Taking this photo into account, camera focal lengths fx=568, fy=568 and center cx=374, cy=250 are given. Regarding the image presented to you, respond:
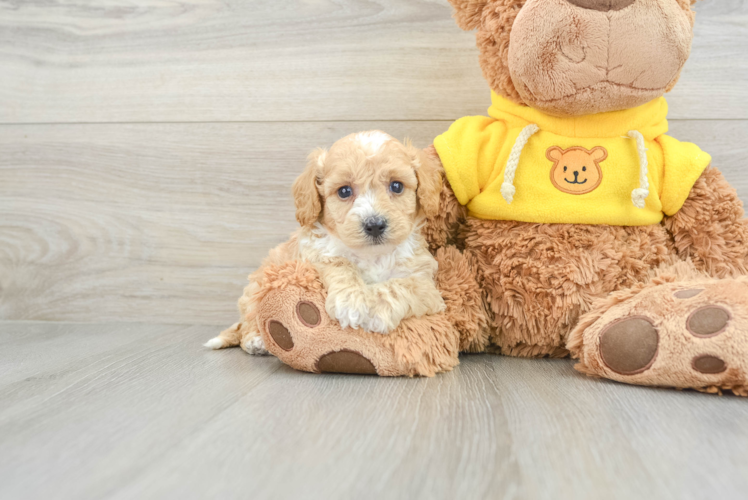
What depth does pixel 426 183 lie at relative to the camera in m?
1.01

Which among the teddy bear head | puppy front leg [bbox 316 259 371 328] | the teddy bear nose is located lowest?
puppy front leg [bbox 316 259 371 328]

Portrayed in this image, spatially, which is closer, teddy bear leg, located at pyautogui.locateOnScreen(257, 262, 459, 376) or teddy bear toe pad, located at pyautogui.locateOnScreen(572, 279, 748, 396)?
teddy bear toe pad, located at pyautogui.locateOnScreen(572, 279, 748, 396)

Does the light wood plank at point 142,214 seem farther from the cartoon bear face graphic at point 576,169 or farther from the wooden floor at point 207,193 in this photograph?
the cartoon bear face graphic at point 576,169

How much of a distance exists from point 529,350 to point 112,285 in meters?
1.10

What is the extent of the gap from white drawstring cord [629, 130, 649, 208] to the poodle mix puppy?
342mm

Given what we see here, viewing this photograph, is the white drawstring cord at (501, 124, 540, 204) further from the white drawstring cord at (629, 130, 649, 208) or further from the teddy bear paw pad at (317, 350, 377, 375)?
the teddy bear paw pad at (317, 350, 377, 375)

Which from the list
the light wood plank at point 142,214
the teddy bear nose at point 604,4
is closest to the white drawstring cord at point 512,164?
the teddy bear nose at point 604,4

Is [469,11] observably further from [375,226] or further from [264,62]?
[264,62]

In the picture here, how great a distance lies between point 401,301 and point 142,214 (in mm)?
878

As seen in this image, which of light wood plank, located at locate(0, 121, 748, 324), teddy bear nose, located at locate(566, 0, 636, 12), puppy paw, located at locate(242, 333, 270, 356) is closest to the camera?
teddy bear nose, located at locate(566, 0, 636, 12)

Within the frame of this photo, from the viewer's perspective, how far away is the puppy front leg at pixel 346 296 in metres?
0.92

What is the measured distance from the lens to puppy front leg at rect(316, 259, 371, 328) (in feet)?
3.02

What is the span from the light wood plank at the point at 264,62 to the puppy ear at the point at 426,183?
14.7 inches

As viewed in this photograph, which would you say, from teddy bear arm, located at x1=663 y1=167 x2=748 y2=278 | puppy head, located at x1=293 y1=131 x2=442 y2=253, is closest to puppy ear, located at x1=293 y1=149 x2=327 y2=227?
puppy head, located at x1=293 y1=131 x2=442 y2=253
